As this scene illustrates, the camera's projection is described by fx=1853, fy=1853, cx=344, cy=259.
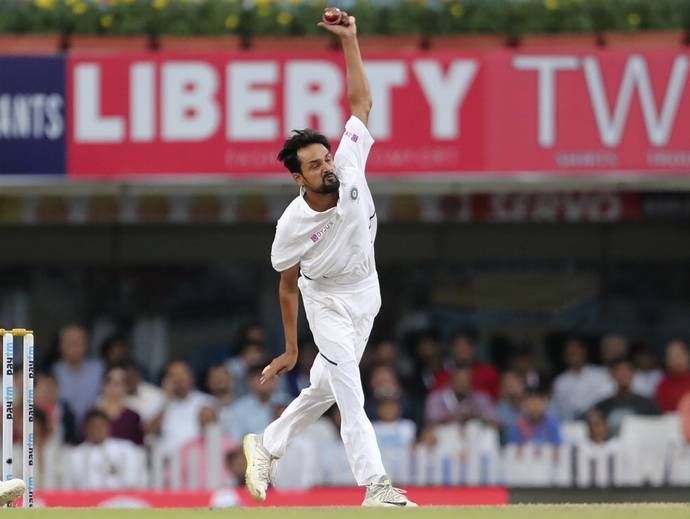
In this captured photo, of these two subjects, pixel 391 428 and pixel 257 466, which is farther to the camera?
pixel 391 428

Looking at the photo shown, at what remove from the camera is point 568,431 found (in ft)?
47.5

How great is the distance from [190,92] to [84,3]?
122 cm

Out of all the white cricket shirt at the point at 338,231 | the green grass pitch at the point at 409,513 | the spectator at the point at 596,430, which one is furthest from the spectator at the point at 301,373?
the green grass pitch at the point at 409,513

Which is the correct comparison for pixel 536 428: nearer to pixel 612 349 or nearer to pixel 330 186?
pixel 612 349

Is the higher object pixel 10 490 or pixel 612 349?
pixel 10 490

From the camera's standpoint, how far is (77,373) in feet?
50.3

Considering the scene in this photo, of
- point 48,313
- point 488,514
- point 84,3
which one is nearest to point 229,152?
point 84,3

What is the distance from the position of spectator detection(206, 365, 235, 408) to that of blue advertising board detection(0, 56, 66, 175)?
6.65 feet

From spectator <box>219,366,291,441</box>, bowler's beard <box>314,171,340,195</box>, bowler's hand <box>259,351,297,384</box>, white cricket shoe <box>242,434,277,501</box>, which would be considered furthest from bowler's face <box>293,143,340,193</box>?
spectator <box>219,366,291,441</box>

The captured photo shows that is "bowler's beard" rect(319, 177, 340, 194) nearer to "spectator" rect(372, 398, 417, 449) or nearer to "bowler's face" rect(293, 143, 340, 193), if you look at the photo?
"bowler's face" rect(293, 143, 340, 193)

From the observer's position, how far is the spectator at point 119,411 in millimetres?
14297

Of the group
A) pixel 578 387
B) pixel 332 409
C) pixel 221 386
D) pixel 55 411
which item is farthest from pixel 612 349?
pixel 55 411

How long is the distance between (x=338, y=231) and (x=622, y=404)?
6264 mm

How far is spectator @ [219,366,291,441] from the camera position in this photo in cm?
1434
